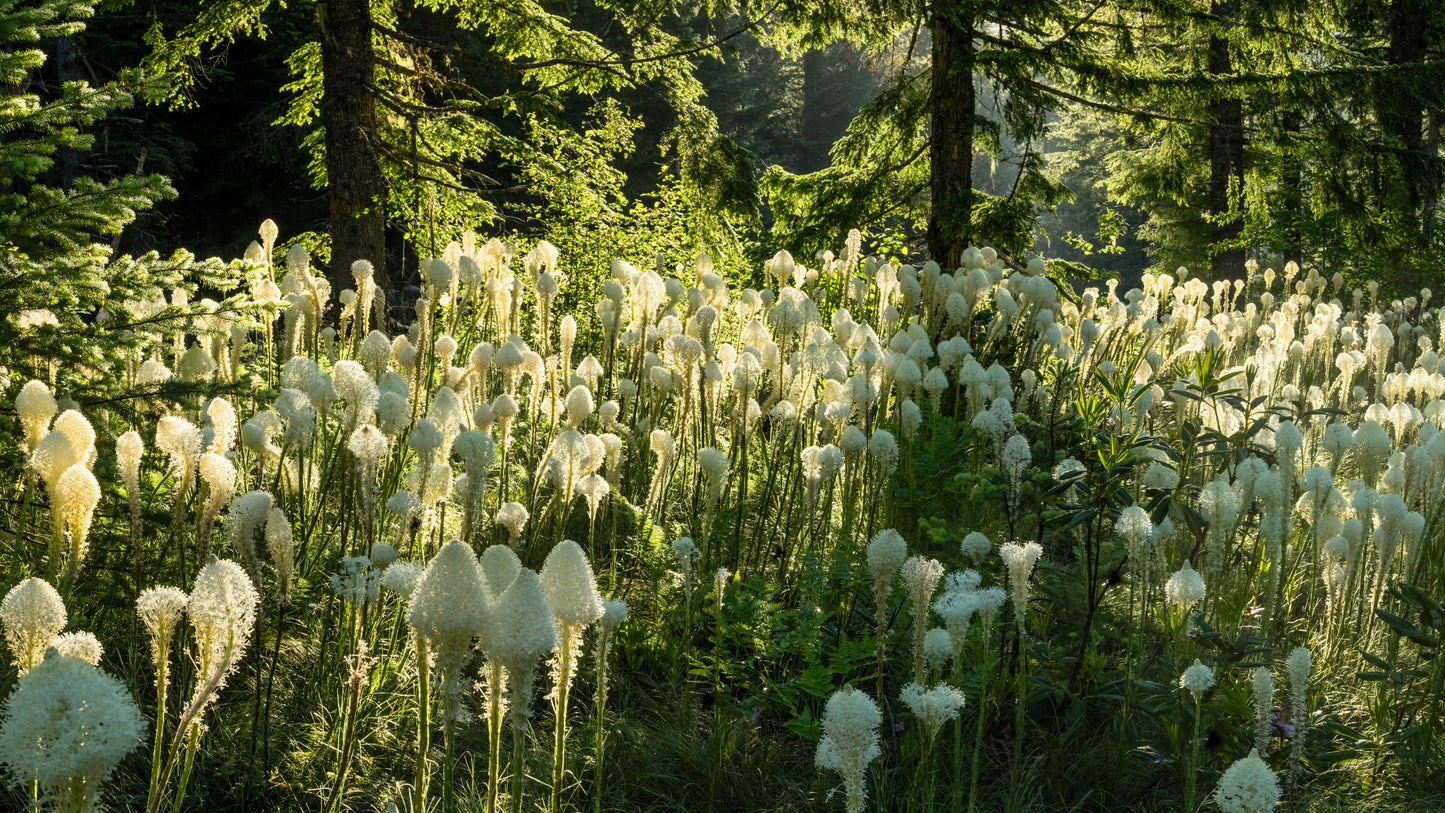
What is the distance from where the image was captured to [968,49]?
7535mm

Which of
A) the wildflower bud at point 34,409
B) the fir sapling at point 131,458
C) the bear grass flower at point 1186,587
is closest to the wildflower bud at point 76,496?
the fir sapling at point 131,458

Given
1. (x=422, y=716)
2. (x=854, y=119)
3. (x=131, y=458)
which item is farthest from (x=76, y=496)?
(x=854, y=119)

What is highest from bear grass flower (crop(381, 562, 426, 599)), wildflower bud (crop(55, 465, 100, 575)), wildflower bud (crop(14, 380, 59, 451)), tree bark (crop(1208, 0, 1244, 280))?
tree bark (crop(1208, 0, 1244, 280))

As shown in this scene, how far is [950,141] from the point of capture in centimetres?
772

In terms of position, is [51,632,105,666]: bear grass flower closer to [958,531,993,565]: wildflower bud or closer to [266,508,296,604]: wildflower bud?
[266,508,296,604]: wildflower bud

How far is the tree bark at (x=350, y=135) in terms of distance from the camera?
6.94 m

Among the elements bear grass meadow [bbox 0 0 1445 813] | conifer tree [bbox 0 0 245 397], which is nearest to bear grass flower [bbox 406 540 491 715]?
bear grass meadow [bbox 0 0 1445 813]

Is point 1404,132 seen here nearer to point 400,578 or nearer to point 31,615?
point 400,578

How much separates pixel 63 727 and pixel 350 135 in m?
6.98

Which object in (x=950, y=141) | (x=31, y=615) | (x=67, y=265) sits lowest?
(x=31, y=615)

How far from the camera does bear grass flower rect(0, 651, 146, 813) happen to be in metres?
0.90

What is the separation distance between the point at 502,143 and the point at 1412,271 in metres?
14.4

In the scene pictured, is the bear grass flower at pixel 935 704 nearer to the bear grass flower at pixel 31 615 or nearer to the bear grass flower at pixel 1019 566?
the bear grass flower at pixel 1019 566

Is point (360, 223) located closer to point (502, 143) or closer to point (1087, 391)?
point (502, 143)
